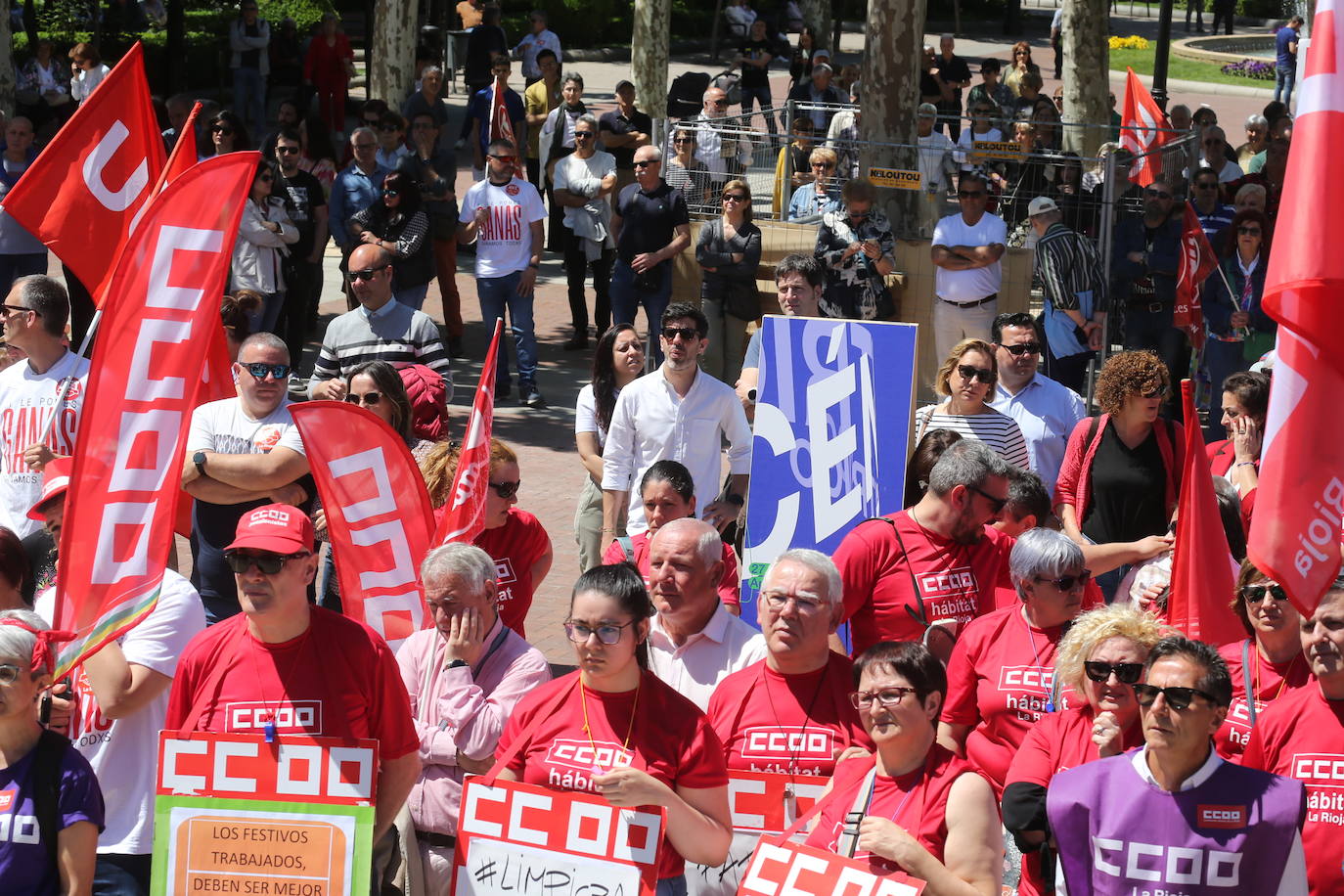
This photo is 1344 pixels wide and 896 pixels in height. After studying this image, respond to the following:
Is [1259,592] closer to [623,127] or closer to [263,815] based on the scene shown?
[263,815]

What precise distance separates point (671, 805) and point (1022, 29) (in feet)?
140

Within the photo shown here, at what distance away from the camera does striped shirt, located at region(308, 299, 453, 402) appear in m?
8.52

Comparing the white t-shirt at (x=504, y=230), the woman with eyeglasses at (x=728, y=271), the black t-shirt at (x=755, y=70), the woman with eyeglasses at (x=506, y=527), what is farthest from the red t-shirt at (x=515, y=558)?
the black t-shirt at (x=755, y=70)

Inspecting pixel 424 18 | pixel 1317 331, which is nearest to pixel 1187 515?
pixel 1317 331

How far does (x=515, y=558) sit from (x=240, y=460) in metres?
1.16

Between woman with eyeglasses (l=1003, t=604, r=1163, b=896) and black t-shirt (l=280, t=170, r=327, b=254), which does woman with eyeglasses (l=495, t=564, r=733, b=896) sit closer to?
woman with eyeglasses (l=1003, t=604, r=1163, b=896)

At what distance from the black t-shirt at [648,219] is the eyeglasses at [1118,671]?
852 centimetres

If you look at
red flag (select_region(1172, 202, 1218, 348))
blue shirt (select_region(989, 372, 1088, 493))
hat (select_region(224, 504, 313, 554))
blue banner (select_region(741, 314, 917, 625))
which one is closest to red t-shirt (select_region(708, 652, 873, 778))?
hat (select_region(224, 504, 313, 554))

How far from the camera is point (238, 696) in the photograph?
15.9 ft

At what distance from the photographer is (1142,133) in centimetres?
1395

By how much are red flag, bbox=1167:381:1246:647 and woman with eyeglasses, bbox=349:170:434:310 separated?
25.1ft

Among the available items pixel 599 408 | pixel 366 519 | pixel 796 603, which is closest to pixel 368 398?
pixel 366 519

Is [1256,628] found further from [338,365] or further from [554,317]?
[554,317]

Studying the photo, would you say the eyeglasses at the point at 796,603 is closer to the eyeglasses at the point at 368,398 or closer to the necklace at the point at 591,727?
the necklace at the point at 591,727
